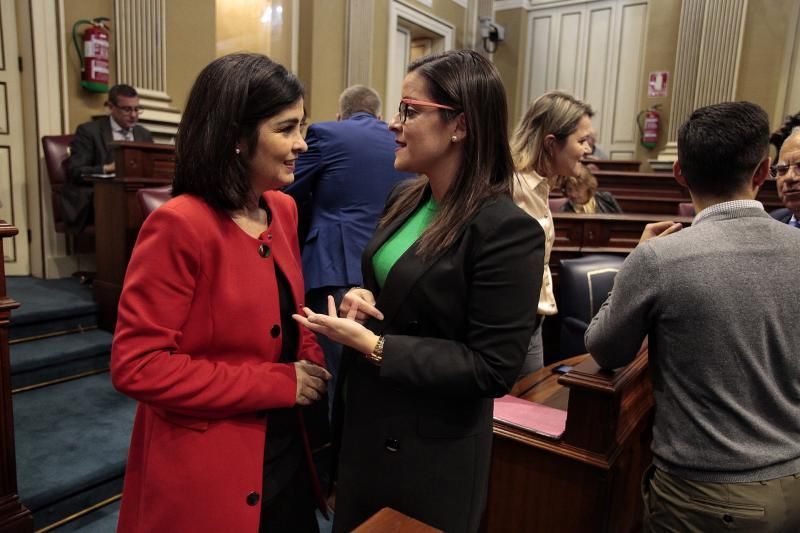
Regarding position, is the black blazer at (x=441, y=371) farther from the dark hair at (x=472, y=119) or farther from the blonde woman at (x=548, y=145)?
the blonde woman at (x=548, y=145)

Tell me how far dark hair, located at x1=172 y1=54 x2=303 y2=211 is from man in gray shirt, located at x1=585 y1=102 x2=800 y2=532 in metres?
0.82

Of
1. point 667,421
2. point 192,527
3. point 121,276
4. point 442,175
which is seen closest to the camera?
point 192,527

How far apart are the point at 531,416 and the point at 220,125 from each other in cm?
121

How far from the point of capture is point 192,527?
1006 millimetres

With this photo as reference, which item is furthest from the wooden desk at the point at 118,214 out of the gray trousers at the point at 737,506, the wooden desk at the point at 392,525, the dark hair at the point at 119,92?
the gray trousers at the point at 737,506

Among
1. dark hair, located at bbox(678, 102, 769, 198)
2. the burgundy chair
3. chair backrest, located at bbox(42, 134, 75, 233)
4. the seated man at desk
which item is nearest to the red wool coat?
dark hair, located at bbox(678, 102, 769, 198)

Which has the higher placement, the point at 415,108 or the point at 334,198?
the point at 415,108

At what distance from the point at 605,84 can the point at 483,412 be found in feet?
27.3

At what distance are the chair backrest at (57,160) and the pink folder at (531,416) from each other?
11.7 ft

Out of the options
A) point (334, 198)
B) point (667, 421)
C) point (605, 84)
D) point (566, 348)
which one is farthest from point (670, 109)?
point (667, 421)

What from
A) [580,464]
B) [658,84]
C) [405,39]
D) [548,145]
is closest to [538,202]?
[548,145]

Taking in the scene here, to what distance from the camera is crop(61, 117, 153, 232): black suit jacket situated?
3.87 metres

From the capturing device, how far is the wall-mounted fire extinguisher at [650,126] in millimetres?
7574

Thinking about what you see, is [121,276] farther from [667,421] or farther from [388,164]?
[667,421]
